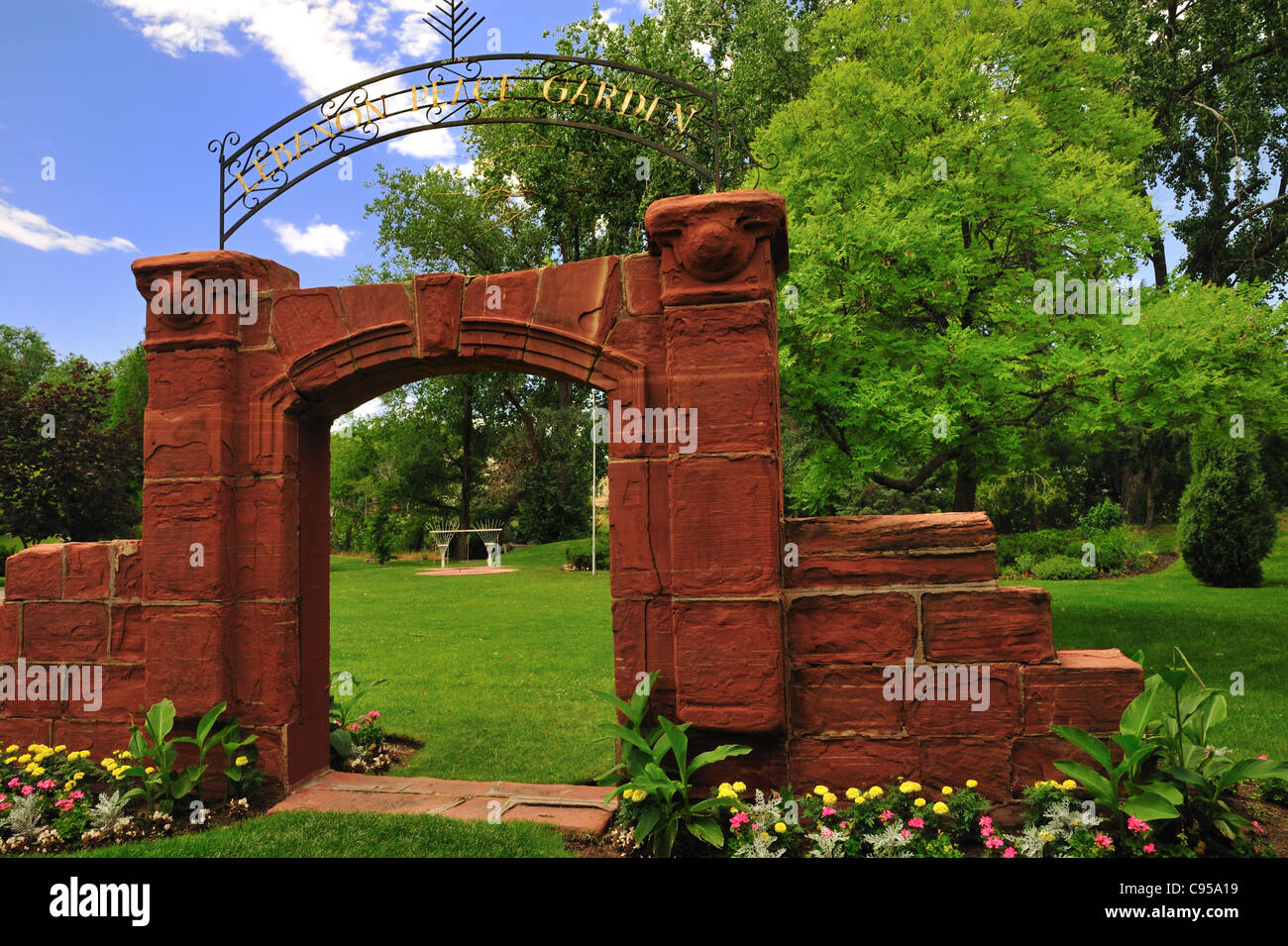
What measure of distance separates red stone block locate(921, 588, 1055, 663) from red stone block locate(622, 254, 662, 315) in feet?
7.27

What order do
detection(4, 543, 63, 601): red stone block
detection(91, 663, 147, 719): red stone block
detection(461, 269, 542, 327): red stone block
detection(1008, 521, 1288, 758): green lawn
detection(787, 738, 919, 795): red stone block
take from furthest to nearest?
detection(1008, 521, 1288, 758): green lawn < detection(4, 543, 63, 601): red stone block < detection(91, 663, 147, 719): red stone block < detection(461, 269, 542, 327): red stone block < detection(787, 738, 919, 795): red stone block

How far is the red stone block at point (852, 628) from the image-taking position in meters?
4.11

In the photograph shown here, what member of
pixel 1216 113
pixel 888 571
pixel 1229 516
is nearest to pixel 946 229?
pixel 888 571

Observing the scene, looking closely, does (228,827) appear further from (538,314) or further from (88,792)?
(538,314)

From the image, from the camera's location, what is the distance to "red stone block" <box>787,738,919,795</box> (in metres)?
4.06

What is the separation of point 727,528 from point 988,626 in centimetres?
146

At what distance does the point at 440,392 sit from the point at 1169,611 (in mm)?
23943

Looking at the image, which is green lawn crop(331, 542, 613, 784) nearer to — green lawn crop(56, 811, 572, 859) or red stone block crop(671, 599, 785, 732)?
red stone block crop(671, 599, 785, 732)

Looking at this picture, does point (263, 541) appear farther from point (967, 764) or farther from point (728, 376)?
point (967, 764)

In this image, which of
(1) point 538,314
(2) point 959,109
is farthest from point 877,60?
(1) point 538,314

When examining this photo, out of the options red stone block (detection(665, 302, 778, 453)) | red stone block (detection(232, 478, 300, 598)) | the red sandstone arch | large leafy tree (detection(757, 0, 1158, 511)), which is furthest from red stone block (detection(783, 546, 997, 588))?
large leafy tree (detection(757, 0, 1158, 511))

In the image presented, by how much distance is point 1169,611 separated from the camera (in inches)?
450

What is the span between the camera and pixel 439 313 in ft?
15.3
